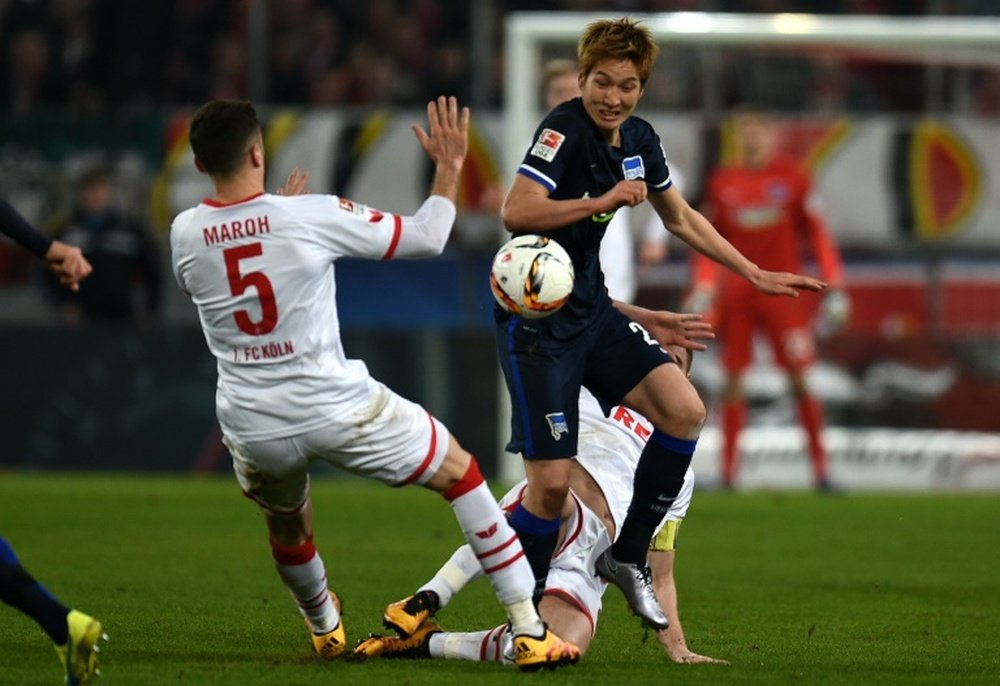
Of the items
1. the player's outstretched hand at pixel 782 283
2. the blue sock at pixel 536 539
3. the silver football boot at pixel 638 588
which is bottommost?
the silver football boot at pixel 638 588

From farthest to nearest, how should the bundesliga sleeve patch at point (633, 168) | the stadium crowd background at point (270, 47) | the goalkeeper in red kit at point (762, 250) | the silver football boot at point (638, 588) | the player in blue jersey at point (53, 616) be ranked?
1. the stadium crowd background at point (270, 47)
2. the goalkeeper in red kit at point (762, 250)
3. the bundesliga sleeve patch at point (633, 168)
4. the silver football boot at point (638, 588)
5. the player in blue jersey at point (53, 616)

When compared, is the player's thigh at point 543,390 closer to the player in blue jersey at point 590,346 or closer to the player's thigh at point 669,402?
the player in blue jersey at point 590,346

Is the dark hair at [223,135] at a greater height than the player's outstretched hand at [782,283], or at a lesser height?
greater

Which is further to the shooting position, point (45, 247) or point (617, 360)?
point (617, 360)

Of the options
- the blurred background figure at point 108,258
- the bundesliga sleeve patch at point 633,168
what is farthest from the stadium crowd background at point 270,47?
the bundesliga sleeve patch at point 633,168

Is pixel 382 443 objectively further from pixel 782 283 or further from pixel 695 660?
pixel 782 283

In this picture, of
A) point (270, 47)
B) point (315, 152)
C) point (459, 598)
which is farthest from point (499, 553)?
point (270, 47)

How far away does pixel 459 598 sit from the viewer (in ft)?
26.1

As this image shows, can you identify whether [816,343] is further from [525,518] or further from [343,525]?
[525,518]

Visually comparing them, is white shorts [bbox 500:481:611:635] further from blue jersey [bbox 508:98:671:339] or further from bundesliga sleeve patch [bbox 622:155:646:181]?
bundesliga sleeve patch [bbox 622:155:646:181]

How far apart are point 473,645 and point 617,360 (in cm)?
115

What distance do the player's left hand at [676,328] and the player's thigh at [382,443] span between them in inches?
54.8

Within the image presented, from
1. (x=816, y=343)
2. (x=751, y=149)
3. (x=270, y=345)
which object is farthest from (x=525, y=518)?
(x=816, y=343)

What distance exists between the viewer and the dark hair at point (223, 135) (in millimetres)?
5512
